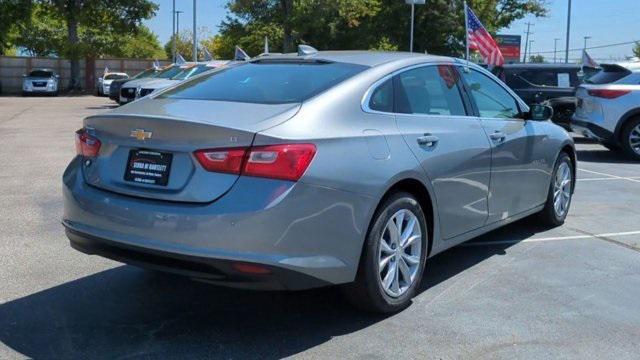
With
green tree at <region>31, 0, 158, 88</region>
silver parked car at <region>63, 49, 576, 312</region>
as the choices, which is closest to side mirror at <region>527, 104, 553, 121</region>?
silver parked car at <region>63, 49, 576, 312</region>

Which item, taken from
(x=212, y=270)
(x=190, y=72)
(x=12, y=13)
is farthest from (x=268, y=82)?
(x=12, y=13)

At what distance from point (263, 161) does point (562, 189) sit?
4.26 metres

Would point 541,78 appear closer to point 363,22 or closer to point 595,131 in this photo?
point 595,131

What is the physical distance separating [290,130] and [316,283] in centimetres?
85

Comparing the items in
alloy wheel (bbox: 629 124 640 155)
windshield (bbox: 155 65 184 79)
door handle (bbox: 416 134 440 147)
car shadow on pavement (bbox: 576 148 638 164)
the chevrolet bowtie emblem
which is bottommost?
car shadow on pavement (bbox: 576 148 638 164)

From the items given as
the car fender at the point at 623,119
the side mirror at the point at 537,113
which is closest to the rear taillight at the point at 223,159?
the side mirror at the point at 537,113

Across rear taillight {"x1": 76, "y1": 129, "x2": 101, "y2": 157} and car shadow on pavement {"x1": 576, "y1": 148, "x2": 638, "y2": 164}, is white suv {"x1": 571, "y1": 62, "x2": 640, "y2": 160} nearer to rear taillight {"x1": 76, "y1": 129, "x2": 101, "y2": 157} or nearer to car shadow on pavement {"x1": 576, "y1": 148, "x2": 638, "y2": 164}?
car shadow on pavement {"x1": 576, "y1": 148, "x2": 638, "y2": 164}

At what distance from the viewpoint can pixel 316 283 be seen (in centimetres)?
383

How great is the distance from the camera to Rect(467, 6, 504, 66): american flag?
736 inches

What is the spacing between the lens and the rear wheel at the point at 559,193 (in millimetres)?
6664

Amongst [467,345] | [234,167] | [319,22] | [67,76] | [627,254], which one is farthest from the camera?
[67,76]

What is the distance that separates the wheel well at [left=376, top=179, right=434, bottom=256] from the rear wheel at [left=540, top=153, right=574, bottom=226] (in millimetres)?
2317

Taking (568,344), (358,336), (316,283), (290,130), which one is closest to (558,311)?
(568,344)

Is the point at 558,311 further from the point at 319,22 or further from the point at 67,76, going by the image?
the point at 67,76
